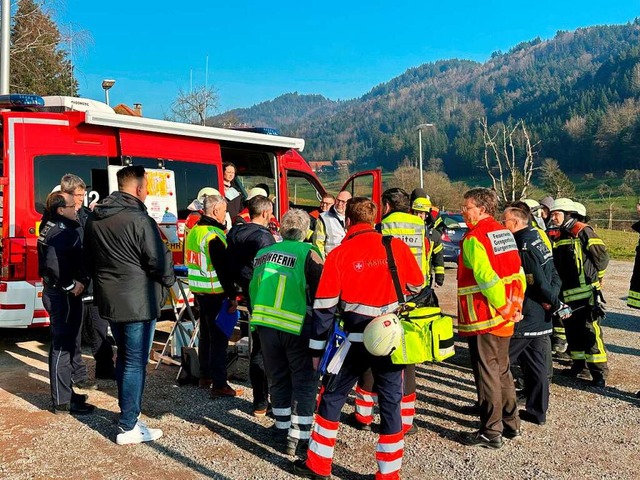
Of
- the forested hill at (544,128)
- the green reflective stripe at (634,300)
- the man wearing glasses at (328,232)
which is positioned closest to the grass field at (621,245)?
the green reflective stripe at (634,300)

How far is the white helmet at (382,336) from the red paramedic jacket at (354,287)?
142 millimetres

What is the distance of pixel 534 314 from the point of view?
4.83 meters

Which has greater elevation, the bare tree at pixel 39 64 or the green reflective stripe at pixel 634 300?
the bare tree at pixel 39 64

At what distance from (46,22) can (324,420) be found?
20.7m

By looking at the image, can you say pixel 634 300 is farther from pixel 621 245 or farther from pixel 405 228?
pixel 621 245

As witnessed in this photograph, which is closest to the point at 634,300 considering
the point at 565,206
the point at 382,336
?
the point at 565,206

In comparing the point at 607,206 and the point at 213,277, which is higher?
the point at 607,206

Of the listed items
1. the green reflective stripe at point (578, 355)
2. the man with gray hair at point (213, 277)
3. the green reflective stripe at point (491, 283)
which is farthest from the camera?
the green reflective stripe at point (578, 355)

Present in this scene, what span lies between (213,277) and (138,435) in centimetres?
148

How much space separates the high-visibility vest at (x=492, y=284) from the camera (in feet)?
13.8

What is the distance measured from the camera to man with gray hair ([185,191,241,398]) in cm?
517

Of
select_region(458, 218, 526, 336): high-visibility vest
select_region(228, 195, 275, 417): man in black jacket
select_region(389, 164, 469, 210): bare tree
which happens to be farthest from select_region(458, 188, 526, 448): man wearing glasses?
select_region(389, 164, 469, 210): bare tree

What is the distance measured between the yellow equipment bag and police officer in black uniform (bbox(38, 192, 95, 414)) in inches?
108

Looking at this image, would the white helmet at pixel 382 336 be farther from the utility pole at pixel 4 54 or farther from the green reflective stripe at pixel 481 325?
the utility pole at pixel 4 54
